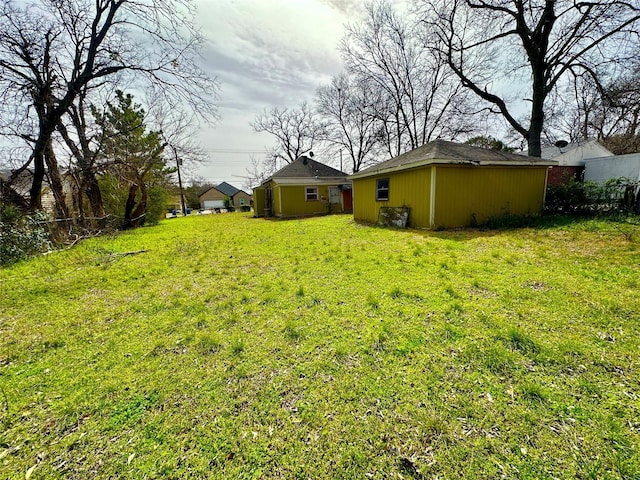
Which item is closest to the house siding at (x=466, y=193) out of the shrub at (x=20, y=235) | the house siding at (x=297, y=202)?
the house siding at (x=297, y=202)

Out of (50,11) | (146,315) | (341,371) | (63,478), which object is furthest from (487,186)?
(50,11)

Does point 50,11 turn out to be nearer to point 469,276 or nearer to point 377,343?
point 377,343

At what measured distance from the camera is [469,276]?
4430 millimetres

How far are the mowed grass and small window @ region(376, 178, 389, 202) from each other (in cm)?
678

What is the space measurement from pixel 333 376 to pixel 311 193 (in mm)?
16635

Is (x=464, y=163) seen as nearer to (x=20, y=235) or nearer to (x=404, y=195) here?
(x=404, y=195)

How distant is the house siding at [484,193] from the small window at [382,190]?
109 inches

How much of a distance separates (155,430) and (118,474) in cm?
30

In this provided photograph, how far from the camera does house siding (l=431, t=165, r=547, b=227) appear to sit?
8.70 metres

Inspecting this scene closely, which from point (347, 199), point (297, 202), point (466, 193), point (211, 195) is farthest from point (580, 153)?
point (211, 195)

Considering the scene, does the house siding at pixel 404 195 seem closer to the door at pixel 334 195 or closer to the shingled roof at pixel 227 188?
the door at pixel 334 195

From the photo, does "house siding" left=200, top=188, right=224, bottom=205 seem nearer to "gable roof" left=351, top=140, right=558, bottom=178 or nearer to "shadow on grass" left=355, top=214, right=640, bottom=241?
"gable roof" left=351, top=140, right=558, bottom=178

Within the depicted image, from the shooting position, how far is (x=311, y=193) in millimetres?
18328

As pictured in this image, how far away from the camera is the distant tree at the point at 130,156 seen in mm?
11454
